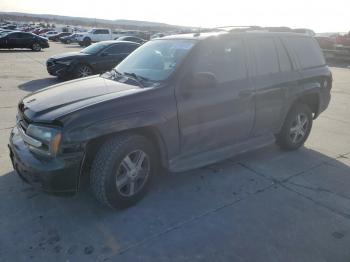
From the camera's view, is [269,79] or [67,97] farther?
[269,79]

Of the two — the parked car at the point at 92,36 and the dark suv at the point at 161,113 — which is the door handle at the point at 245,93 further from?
the parked car at the point at 92,36

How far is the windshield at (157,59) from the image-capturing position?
396 cm

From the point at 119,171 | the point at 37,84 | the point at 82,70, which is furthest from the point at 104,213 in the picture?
the point at 82,70

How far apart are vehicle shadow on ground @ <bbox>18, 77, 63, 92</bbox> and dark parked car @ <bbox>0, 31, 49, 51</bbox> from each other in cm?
1573

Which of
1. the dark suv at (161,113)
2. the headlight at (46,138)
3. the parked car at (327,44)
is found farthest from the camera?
the parked car at (327,44)

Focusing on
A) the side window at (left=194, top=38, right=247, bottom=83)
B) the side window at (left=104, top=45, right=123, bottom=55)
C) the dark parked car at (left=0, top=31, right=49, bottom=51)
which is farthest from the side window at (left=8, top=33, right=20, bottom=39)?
the side window at (left=194, top=38, right=247, bottom=83)

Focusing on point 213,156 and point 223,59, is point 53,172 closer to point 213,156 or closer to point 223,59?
point 213,156

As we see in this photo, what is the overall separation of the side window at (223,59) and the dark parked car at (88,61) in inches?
335

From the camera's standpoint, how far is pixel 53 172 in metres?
3.08

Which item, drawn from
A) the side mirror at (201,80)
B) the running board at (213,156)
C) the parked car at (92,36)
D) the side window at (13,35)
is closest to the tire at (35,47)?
the side window at (13,35)

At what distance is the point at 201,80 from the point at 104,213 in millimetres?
1755

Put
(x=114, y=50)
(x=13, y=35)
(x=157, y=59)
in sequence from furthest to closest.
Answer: (x=13, y=35), (x=114, y=50), (x=157, y=59)

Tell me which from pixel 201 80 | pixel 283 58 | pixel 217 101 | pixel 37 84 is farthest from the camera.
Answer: pixel 37 84

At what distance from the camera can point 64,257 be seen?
9.57ft
